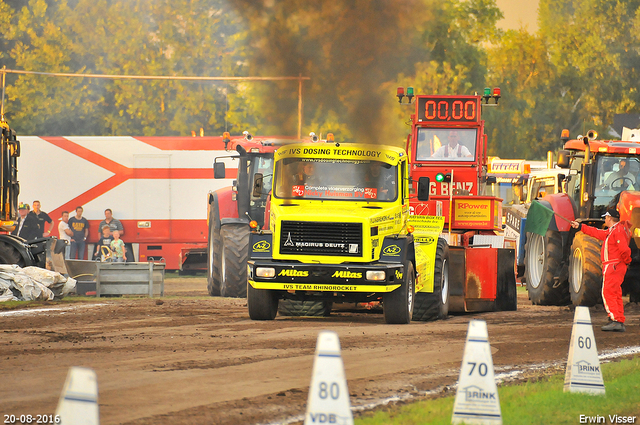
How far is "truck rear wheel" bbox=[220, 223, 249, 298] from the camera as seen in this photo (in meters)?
18.6

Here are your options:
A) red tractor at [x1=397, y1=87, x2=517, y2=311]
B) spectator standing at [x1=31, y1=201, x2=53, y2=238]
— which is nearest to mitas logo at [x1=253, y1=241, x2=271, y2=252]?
red tractor at [x1=397, y1=87, x2=517, y2=311]

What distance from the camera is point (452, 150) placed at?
20906 mm

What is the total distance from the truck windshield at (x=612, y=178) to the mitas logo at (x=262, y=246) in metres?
6.32

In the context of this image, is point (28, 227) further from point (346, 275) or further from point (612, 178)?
point (612, 178)

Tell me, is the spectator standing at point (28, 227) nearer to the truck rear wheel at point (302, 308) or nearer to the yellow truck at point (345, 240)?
the truck rear wheel at point (302, 308)

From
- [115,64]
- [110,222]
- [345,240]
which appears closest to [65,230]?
[110,222]

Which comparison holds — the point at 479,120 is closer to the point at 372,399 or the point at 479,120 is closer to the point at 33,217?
the point at 33,217

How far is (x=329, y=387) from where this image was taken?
5328 mm

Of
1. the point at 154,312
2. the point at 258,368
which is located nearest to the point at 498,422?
the point at 258,368

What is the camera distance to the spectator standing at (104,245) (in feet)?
83.4

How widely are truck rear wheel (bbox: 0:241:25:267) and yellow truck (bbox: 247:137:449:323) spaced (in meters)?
5.48

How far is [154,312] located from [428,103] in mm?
8130

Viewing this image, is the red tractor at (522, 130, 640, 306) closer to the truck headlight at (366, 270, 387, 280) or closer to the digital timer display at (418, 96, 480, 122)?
the digital timer display at (418, 96, 480, 122)

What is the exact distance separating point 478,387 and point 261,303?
7.91 metres
